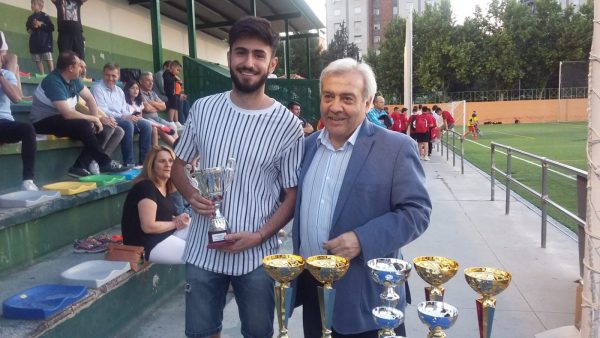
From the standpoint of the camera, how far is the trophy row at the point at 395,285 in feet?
4.60

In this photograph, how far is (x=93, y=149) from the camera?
17.0 feet

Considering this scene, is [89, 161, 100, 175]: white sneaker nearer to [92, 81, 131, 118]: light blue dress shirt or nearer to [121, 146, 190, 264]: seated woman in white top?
[92, 81, 131, 118]: light blue dress shirt

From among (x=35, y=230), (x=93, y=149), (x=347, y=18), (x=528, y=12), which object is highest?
(x=347, y=18)

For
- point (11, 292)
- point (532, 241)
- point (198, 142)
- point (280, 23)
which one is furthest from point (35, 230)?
point (280, 23)

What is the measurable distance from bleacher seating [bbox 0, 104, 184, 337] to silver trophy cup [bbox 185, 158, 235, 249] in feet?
4.34

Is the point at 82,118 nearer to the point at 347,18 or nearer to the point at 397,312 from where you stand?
the point at 397,312

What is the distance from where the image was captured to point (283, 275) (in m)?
1.53

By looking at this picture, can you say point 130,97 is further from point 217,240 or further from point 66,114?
point 217,240

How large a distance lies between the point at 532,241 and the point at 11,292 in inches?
212

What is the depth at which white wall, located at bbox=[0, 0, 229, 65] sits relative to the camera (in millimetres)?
9977

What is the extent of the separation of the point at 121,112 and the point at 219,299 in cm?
484

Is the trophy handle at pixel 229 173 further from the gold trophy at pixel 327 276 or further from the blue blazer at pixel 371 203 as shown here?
the gold trophy at pixel 327 276

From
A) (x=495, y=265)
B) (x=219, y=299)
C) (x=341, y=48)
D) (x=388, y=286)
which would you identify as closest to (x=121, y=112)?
(x=219, y=299)

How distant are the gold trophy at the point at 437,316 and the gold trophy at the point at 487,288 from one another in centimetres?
12
